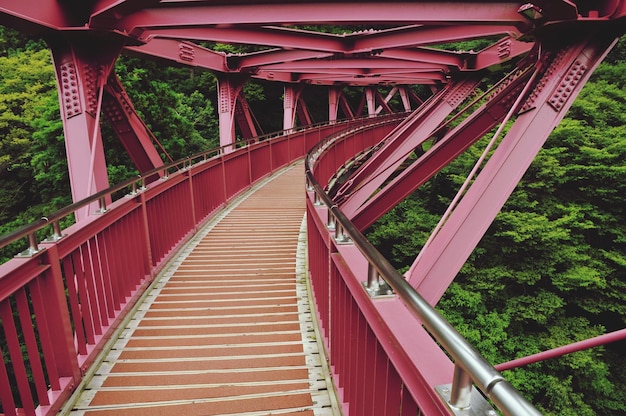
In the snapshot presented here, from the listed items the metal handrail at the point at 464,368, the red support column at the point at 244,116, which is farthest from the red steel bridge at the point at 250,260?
the red support column at the point at 244,116

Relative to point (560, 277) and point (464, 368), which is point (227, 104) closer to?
point (560, 277)

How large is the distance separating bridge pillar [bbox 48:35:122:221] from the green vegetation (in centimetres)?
977

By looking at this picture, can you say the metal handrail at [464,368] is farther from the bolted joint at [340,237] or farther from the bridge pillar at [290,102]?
the bridge pillar at [290,102]

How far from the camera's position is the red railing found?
2678 mm

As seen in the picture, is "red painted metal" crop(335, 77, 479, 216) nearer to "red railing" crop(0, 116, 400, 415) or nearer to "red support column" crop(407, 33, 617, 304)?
"red support column" crop(407, 33, 617, 304)

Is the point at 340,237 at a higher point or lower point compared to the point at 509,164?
lower

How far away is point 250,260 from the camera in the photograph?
20.6ft

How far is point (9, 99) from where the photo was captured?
17797 mm

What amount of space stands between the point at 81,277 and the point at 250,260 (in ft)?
9.71

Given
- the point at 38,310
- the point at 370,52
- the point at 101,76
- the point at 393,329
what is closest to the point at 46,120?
the point at 101,76

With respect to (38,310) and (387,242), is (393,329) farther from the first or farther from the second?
(387,242)

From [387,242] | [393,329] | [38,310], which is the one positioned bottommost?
[387,242]

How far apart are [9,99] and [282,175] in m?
13.2

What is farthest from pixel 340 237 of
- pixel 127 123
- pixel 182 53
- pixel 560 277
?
pixel 560 277
